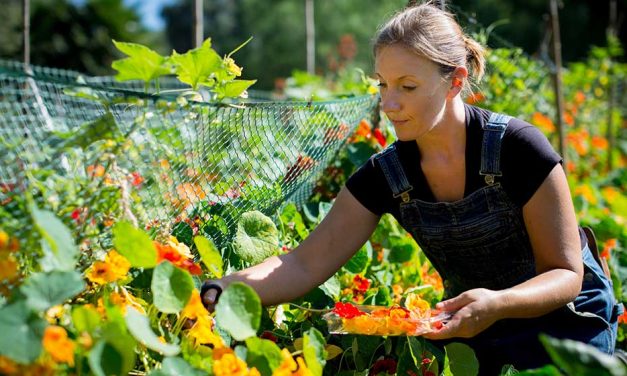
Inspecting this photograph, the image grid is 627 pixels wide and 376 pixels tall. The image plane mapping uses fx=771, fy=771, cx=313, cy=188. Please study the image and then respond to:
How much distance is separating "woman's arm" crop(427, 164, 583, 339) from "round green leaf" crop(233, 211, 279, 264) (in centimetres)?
45

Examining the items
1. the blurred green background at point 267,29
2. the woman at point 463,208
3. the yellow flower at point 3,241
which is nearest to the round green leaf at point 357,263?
the woman at point 463,208

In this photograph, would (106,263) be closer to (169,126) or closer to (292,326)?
(169,126)

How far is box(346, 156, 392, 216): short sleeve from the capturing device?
1672 millimetres

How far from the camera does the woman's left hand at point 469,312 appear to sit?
4.17 ft

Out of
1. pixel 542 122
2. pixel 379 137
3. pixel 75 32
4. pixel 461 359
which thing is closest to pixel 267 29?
pixel 75 32

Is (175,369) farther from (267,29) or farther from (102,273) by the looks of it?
(267,29)

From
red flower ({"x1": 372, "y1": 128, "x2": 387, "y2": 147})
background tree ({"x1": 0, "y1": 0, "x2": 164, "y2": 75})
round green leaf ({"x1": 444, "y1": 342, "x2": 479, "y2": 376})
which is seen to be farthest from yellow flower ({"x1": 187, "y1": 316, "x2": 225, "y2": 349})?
background tree ({"x1": 0, "y1": 0, "x2": 164, "y2": 75})

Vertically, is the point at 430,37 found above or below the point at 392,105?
above

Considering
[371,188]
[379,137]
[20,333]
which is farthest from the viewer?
[379,137]

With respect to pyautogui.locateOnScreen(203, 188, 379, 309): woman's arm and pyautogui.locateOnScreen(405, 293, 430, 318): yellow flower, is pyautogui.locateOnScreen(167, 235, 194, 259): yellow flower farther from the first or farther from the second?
pyautogui.locateOnScreen(405, 293, 430, 318): yellow flower

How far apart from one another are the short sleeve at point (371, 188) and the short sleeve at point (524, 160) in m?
0.26

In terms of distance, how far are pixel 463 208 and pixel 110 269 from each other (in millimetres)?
765

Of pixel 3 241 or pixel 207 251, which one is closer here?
pixel 3 241

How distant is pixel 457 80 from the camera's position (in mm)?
1566
